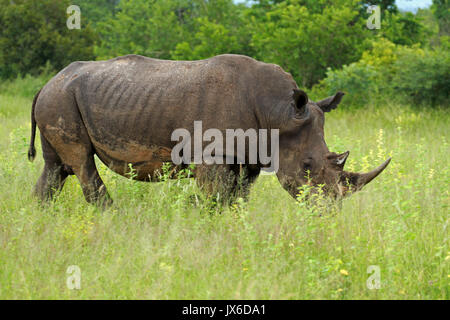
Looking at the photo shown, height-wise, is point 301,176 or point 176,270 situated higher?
point 301,176

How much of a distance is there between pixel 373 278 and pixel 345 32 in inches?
527

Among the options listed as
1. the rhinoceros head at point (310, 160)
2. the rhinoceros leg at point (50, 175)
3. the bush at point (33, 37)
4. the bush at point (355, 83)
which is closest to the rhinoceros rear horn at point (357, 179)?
the rhinoceros head at point (310, 160)

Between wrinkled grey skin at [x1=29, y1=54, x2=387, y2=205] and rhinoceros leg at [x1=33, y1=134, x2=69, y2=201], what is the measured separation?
0.19m

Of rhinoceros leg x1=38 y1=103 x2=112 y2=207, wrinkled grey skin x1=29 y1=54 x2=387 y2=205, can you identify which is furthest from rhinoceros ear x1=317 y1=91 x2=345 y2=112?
rhinoceros leg x1=38 y1=103 x2=112 y2=207

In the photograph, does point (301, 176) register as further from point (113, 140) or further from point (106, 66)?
point (106, 66)

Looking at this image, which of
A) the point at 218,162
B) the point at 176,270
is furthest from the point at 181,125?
the point at 176,270

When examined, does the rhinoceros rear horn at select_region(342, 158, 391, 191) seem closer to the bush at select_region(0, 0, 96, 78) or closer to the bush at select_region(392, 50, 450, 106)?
the bush at select_region(392, 50, 450, 106)

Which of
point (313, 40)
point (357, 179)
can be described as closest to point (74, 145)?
point (357, 179)

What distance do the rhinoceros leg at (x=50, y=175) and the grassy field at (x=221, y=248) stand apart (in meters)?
0.12

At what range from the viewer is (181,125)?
513 cm

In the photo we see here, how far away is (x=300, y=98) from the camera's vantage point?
16.5 feet

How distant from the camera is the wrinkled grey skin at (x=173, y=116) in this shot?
509cm

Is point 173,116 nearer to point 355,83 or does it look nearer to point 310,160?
point 310,160

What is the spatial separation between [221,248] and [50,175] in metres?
2.32
